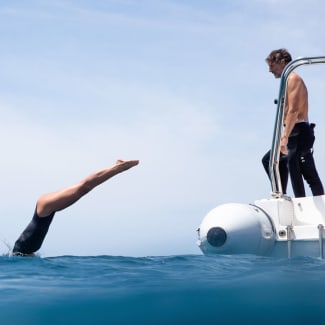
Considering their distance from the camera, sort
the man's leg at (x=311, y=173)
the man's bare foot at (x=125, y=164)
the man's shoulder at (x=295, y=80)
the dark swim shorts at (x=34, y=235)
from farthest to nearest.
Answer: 1. the man's shoulder at (x=295, y=80)
2. the man's leg at (x=311, y=173)
3. the dark swim shorts at (x=34, y=235)
4. the man's bare foot at (x=125, y=164)

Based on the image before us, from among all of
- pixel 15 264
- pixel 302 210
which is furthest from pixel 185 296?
pixel 302 210

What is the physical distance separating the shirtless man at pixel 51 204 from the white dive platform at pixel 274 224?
4.05 feet

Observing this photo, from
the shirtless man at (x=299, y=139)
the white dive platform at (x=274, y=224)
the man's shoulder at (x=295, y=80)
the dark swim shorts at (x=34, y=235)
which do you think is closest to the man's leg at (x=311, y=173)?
the shirtless man at (x=299, y=139)

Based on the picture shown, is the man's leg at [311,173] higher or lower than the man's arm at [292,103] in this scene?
lower

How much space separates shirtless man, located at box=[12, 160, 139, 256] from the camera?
693 centimetres

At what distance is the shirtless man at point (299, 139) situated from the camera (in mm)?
7641

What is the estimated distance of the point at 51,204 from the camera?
7.00 metres

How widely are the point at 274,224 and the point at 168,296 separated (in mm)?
3274

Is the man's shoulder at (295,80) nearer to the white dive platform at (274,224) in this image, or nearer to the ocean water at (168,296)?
the white dive platform at (274,224)

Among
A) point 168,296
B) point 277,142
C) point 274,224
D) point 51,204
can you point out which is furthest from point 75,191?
point 168,296

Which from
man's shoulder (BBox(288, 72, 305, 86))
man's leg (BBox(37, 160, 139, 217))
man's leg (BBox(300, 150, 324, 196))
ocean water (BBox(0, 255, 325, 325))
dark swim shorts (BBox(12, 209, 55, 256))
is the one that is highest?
man's shoulder (BBox(288, 72, 305, 86))

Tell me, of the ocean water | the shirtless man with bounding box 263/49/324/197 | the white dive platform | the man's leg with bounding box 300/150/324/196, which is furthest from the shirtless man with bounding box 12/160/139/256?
the man's leg with bounding box 300/150/324/196

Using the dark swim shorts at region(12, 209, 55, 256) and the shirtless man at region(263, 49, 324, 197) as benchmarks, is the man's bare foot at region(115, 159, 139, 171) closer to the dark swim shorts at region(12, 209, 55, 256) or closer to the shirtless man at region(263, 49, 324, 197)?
the dark swim shorts at region(12, 209, 55, 256)

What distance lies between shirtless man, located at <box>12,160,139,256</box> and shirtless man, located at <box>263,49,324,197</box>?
6.36ft
